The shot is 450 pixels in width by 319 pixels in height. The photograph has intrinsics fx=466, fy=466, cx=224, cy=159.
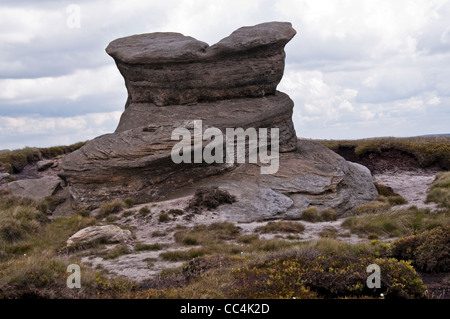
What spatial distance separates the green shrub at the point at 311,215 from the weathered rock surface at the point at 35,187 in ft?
53.7

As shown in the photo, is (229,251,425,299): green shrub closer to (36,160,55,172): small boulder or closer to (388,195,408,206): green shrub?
(388,195,408,206): green shrub


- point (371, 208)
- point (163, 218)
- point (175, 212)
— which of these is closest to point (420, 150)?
point (371, 208)

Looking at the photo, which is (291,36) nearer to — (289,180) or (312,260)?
(289,180)

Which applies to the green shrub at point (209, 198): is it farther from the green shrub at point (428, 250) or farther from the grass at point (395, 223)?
the green shrub at point (428, 250)

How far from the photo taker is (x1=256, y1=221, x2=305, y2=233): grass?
20.3 m

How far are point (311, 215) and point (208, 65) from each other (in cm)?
1180

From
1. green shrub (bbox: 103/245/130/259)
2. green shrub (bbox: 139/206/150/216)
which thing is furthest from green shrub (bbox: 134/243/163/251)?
green shrub (bbox: 139/206/150/216)

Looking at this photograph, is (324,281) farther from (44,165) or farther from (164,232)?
(44,165)

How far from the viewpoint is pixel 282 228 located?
20391 mm

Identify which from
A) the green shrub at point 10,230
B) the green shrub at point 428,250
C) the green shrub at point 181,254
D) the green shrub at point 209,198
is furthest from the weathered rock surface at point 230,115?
the green shrub at point 428,250

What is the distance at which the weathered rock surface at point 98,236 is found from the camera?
18.2 m

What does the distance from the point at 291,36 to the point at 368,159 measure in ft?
53.3

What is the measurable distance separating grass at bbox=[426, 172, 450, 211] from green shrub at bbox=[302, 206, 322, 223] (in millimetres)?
Answer: 6152
